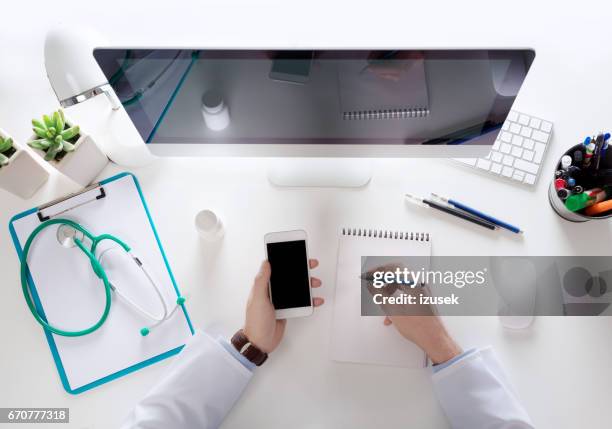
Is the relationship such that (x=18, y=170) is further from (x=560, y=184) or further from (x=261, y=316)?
(x=560, y=184)

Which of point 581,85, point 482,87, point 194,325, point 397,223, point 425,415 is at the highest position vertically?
point 482,87

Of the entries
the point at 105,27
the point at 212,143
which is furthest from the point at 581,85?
the point at 105,27

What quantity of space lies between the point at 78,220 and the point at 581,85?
1038 mm

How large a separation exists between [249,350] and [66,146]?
0.49 meters

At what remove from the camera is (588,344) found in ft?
2.88

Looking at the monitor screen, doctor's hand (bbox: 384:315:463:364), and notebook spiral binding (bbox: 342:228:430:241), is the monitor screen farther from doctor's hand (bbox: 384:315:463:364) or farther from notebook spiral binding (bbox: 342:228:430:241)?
doctor's hand (bbox: 384:315:463:364)

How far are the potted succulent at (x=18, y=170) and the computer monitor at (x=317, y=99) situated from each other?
28cm

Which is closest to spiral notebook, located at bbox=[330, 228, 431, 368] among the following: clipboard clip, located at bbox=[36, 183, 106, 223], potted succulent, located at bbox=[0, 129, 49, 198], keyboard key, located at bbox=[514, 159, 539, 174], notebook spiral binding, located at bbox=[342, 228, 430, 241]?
notebook spiral binding, located at bbox=[342, 228, 430, 241]

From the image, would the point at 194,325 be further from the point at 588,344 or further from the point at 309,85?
the point at 588,344

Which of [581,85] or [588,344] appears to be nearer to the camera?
[588,344]

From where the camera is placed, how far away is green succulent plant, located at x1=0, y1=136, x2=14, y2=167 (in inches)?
33.9

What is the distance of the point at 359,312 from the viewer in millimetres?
899

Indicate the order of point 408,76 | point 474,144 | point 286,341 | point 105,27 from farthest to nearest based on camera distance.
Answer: point 105,27, point 286,341, point 474,144, point 408,76

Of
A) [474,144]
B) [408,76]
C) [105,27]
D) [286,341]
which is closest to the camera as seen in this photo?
[408,76]
